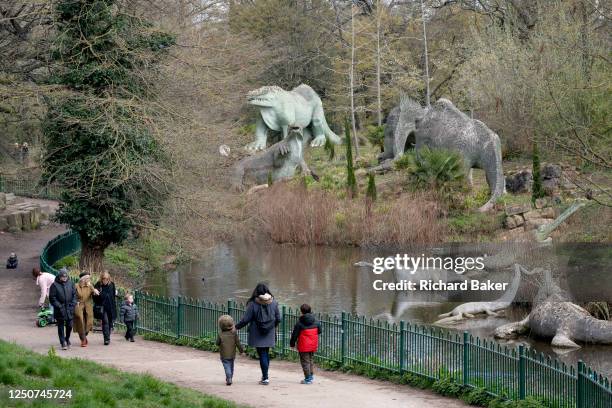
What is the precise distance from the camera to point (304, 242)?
36.9m

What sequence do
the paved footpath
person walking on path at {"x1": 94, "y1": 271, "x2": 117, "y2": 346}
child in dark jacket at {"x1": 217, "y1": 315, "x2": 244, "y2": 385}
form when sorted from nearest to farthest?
the paved footpath → child in dark jacket at {"x1": 217, "y1": 315, "x2": 244, "y2": 385} → person walking on path at {"x1": 94, "y1": 271, "x2": 117, "y2": 346}

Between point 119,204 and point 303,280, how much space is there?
7.65 m

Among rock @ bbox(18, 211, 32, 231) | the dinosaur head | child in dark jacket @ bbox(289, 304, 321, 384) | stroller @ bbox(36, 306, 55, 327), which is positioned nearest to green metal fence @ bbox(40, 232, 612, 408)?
stroller @ bbox(36, 306, 55, 327)

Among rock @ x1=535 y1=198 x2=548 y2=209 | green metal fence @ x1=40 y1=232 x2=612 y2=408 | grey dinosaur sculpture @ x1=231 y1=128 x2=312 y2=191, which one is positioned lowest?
green metal fence @ x1=40 y1=232 x2=612 y2=408

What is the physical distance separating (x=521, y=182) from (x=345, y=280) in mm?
11203

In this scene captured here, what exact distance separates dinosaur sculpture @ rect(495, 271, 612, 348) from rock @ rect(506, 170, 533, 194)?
15.3m

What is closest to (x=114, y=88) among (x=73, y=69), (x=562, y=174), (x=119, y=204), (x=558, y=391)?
(x=73, y=69)

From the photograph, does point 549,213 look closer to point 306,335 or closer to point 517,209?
point 517,209

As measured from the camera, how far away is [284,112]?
1977 inches

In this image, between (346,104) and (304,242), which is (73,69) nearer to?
(304,242)

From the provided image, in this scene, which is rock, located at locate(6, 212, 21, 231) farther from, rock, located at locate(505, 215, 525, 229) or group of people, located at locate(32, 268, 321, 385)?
rock, located at locate(505, 215, 525, 229)

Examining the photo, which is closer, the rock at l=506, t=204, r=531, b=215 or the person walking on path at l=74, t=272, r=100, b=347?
the person walking on path at l=74, t=272, r=100, b=347

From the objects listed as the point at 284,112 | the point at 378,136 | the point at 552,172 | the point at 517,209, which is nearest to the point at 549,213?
the point at 517,209

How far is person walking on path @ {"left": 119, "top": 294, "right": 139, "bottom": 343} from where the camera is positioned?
18.0 m
